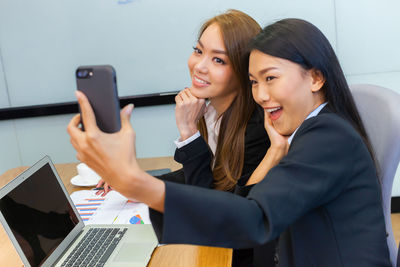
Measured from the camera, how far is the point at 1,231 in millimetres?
1397

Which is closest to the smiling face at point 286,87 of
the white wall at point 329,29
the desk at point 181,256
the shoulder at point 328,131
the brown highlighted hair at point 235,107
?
the shoulder at point 328,131

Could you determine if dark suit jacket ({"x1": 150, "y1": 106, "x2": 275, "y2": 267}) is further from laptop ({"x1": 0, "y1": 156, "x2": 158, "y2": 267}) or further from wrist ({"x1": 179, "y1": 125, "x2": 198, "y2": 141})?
laptop ({"x1": 0, "y1": 156, "x2": 158, "y2": 267})

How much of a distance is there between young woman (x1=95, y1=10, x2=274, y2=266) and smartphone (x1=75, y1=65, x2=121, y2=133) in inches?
31.8

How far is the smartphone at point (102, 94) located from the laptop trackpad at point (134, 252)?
0.56m

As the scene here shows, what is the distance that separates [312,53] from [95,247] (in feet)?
2.50

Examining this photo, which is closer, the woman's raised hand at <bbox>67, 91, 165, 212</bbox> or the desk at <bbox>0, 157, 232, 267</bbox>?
the woman's raised hand at <bbox>67, 91, 165, 212</bbox>

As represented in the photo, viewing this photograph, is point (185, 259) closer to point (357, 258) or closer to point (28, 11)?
point (357, 258)

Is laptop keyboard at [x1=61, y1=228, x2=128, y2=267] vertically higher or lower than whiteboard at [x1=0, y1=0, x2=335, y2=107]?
lower

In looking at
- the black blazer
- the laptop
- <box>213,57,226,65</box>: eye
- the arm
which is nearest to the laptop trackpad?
the laptop

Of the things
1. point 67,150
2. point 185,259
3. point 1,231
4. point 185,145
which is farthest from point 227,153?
point 67,150

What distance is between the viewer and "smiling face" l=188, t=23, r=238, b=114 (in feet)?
4.90

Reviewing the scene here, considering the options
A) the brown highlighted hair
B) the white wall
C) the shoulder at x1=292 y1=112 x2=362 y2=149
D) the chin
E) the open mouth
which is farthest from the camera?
the white wall

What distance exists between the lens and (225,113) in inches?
62.8

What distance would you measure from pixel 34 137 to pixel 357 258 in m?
2.39
